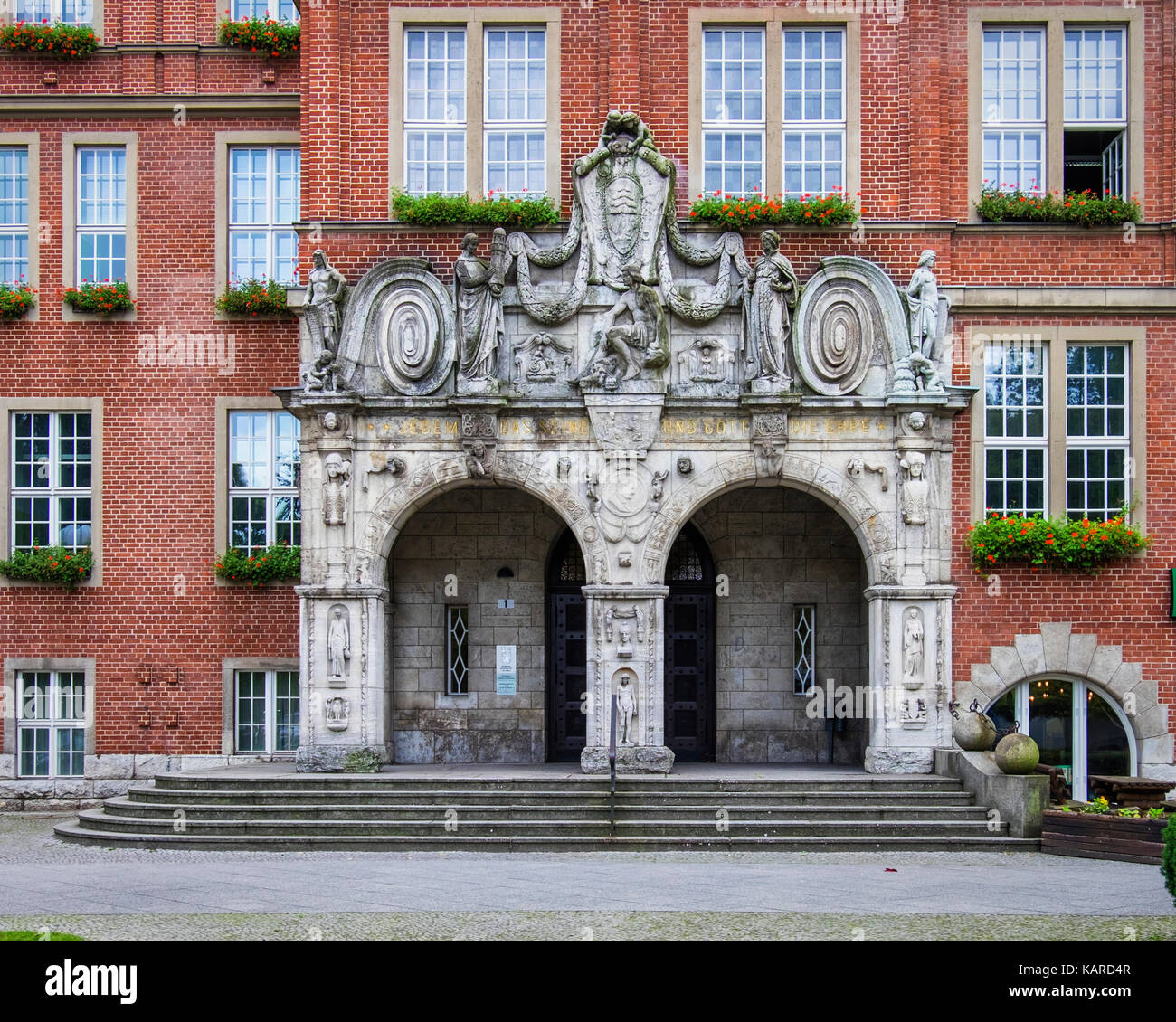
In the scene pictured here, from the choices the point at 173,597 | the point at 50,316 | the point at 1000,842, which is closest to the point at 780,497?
the point at 1000,842

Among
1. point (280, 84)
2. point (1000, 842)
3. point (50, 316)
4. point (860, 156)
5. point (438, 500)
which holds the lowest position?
point (1000, 842)

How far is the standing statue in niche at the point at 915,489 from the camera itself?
60.4 feet

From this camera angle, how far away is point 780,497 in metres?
20.4

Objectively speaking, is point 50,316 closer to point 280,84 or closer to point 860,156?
point 280,84

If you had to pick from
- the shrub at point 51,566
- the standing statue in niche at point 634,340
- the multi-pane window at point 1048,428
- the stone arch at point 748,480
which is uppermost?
the standing statue in niche at point 634,340

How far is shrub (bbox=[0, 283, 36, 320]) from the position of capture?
69.5 feet

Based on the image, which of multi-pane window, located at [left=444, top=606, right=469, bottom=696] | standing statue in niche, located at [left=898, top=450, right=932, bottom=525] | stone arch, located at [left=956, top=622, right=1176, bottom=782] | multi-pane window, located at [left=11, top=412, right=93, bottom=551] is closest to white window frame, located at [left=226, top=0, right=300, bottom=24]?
multi-pane window, located at [left=11, top=412, right=93, bottom=551]

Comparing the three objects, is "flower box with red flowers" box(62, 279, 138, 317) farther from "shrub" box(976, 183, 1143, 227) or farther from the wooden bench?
the wooden bench

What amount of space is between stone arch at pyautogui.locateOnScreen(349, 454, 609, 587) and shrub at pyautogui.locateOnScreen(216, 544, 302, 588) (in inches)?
86.2

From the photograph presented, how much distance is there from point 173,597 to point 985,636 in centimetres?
1043

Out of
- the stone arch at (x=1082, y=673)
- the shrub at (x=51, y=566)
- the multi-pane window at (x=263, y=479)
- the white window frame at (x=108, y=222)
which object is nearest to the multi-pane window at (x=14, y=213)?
the white window frame at (x=108, y=222)

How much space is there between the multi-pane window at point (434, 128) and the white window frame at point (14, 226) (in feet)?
18.8

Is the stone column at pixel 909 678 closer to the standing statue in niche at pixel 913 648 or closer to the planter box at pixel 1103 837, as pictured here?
the standing statue in niche at pixel 913 648
